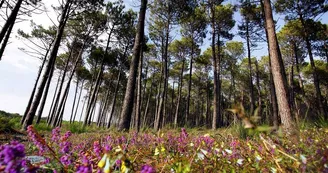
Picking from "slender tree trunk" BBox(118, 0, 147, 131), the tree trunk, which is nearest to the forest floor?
"slender tree trunk" BBox(118, 0, 147, 131)

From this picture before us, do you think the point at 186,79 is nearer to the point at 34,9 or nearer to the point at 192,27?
the point at 192,27

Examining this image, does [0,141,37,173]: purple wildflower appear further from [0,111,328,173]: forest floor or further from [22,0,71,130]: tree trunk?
[22,0,71,130]: tree trunk

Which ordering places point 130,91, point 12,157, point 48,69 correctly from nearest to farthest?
point 12,157, point 130,91, point 48,69

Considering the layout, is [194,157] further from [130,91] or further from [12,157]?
Answer: [130,91]

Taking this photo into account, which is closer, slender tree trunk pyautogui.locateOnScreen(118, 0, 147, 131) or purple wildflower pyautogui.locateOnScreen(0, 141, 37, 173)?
purple wildflower pyautogui.locateOnScreen(0, 141, 37, 173)

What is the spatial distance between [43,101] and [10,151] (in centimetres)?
1814

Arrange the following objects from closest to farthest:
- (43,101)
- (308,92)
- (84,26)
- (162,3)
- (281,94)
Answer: (281,94), (43,101), (162,3), (84,26), (308,92)

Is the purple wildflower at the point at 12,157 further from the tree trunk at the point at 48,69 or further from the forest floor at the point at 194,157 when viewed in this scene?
the tree trunk at the point at 48,69

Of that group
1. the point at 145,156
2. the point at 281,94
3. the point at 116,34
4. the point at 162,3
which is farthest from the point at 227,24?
the point at 145,156

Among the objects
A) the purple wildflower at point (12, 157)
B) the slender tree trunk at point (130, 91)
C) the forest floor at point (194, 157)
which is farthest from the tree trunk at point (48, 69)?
the purple wildflower at point (12, 157)

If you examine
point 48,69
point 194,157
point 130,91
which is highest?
point 48,69

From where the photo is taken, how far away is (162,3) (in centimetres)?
1794

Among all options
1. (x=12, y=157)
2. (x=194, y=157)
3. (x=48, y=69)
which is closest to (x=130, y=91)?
(x=48, y=69)

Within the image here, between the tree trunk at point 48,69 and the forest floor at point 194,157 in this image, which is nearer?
the forest floor at point 194,157
